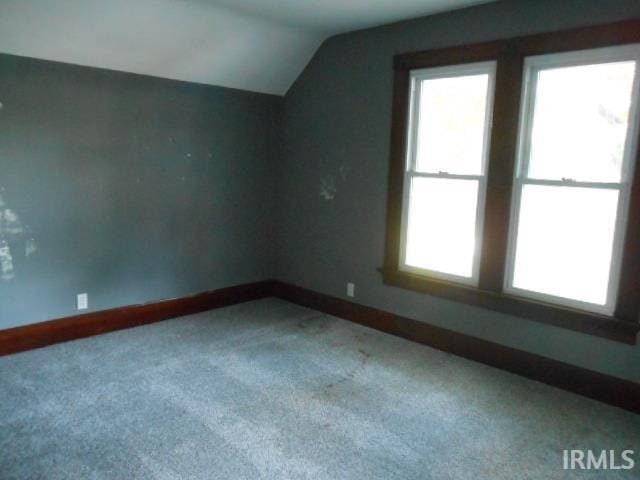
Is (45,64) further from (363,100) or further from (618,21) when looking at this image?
(618,21)

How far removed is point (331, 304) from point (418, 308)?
86 centimetres

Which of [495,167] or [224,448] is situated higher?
[495,167]

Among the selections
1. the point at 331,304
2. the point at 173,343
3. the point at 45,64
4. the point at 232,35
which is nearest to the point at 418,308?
the point at 331,304

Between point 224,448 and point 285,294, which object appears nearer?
point 224,448

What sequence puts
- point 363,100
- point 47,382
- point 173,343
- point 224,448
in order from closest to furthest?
point 224,448
point 47,382
point 173,343
point 363,100

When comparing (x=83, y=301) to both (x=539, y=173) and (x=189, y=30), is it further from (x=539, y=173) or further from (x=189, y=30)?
(x=539, y=173)

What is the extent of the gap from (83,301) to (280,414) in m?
1.83

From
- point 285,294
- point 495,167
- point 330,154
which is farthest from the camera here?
point 285,294

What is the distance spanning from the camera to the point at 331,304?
420cm

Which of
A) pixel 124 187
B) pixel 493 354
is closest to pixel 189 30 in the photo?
pixel 124 187

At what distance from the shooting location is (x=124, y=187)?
11.8 feet

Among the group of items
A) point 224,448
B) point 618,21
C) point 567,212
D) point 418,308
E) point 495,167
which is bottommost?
point 224,448

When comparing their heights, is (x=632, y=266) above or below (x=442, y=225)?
below

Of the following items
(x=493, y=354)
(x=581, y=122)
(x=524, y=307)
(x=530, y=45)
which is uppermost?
(x=530, y=45)
